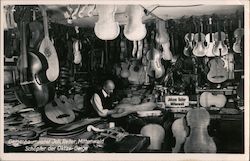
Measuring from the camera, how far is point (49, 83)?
0.81 meters

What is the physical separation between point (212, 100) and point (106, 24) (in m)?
0.37

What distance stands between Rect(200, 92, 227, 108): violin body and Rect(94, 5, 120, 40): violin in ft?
1.01

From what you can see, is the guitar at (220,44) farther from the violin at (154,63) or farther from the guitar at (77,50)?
the guitar at (77,50)

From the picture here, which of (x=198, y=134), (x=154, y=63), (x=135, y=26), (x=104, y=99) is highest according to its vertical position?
(x=135, y=26)

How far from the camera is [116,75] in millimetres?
809

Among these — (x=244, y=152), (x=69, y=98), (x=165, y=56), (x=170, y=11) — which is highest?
(x=170, y=11)

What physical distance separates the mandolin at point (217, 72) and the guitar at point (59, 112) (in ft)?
1.35

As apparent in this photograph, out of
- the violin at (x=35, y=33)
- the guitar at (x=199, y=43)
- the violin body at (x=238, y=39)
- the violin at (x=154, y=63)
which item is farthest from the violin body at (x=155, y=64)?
the violin at (x=35, y=33)

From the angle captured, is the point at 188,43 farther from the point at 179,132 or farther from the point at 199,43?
the point at 179,132

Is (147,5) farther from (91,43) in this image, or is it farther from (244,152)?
(244,152)

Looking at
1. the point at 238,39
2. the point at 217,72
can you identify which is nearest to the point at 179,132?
the point at 217,72

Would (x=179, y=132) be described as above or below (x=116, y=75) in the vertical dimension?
below

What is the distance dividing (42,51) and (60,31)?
3.0 inches

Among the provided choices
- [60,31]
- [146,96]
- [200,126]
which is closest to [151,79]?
[146,96]
